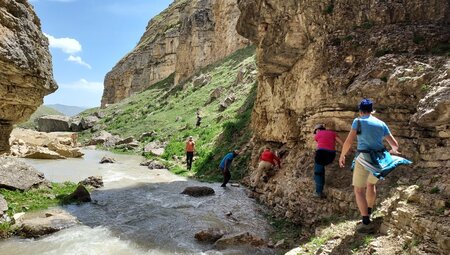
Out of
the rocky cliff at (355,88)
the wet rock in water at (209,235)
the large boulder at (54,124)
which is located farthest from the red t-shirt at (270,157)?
the large boulder at (54,124)

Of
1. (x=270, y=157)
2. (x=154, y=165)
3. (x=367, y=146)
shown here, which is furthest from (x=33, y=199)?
(x=154, y=165)

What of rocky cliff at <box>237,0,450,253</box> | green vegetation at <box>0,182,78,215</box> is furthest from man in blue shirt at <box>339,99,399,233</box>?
green vegetation at <box>0,182,78,215</box>

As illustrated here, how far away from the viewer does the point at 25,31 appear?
1054 cm

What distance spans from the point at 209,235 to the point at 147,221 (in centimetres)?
266

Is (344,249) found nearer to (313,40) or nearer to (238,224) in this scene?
(238,224)

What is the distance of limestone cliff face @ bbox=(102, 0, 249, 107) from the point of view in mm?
57906

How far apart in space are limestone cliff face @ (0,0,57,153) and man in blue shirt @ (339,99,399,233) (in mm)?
8596

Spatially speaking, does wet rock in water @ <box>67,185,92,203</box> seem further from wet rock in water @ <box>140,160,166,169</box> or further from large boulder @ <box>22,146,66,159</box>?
large boulder @ <box>22,146,66,159</box>

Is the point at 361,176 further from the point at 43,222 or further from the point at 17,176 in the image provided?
the point at 17,176

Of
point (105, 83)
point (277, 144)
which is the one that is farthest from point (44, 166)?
point (105, 83)

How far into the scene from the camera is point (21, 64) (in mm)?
10078

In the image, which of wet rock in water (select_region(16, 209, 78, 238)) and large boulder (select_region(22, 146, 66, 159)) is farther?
large boulder (select_region(22, 146, 66, 159))

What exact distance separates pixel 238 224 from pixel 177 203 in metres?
3.42

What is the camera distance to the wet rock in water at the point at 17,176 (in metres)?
13.3
